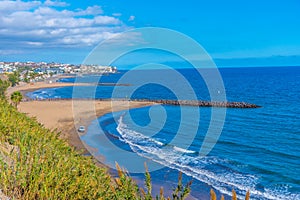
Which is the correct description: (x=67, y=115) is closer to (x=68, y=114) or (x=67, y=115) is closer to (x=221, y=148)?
(x=68, y=114)

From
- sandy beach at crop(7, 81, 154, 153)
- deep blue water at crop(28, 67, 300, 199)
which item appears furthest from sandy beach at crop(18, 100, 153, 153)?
deep blue water at crop(28, 67, 300, 199)

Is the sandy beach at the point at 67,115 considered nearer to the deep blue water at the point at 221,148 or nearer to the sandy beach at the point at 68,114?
the sandy beach at the point at 68,114

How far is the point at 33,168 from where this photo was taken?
6910mm

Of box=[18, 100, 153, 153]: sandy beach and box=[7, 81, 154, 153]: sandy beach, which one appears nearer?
box=[18, 100, 153, 153]: sandy beach

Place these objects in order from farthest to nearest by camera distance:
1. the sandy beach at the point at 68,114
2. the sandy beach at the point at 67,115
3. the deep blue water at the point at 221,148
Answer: the sandy beach at the point at 68,114
the sandy beach at the point at 67,115
the deep blue water at the point at 221,148

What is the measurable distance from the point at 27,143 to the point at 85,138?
26268 millimetres

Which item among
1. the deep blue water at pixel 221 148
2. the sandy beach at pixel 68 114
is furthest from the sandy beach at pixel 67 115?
the deep blue water at pixel 221 148

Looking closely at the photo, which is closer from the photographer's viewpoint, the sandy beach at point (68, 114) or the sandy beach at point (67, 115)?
the sandy beach at point (67, 115)

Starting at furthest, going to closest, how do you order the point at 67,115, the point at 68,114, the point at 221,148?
the point at 68,114 → the point at 67,115 → the point at 221,148

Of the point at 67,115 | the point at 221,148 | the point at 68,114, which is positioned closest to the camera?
the point at 221,148

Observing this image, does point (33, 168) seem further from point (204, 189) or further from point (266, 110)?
point (266, 110)

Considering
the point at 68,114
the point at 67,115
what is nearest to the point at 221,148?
the point at 67,115

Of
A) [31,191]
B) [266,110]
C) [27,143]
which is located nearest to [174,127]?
[266,110]

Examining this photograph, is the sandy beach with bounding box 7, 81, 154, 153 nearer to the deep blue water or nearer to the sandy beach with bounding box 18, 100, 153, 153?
the sandy beach with bounding box 18, 100, 153, 153
